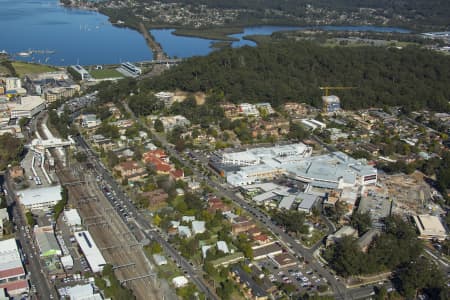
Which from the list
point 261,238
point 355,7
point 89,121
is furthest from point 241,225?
point 355,7

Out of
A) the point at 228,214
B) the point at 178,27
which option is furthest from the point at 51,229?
the point at 178,27

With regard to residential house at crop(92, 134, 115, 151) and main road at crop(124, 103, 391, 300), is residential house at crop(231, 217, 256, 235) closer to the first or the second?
main road at crop(124, 103, 391, 300)

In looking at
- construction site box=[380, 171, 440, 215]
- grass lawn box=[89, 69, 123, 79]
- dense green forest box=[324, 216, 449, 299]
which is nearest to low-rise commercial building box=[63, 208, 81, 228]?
dense green forest box=[324, 216, 449, 299]

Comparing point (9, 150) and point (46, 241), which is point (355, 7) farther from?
point (46, 241)

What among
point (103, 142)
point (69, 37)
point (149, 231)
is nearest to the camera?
point (149, 231)

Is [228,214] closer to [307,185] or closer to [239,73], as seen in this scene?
[307,185]
